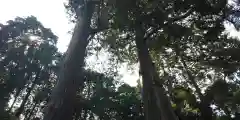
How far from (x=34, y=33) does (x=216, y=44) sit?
55.3 feet

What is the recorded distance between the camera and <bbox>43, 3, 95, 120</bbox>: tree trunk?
377cm

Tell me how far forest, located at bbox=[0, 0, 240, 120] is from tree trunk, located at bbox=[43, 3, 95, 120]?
0.02 m

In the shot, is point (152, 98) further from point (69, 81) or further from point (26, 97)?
point (26, 97)

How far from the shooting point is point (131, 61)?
15.3 meters

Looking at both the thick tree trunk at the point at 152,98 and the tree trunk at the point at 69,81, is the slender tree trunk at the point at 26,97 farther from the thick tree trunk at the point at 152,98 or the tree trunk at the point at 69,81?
the tree trunk at the point at 69,81

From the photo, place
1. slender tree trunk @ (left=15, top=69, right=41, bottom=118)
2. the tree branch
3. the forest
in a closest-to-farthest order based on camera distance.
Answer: the forest < the tree branch < slender tree trunk @ (left=15, top=69, right=41, bottom=118)

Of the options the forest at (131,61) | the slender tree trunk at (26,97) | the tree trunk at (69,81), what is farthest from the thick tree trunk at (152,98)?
the slender tree trunk at (26,97)

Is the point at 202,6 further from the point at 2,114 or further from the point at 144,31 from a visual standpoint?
the point at 2,114

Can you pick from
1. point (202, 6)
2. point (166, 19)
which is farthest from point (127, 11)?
point (202, 6)

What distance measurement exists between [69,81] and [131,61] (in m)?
11.1

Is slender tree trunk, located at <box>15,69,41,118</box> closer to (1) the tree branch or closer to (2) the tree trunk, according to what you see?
(1) the tree branch

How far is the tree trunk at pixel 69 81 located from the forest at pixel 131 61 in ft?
0.06

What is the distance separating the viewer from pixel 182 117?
1314cm

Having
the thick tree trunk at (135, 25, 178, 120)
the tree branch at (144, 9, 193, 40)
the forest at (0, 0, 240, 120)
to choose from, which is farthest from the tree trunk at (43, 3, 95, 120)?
the tree branch at (144, 9, 193, 40)
